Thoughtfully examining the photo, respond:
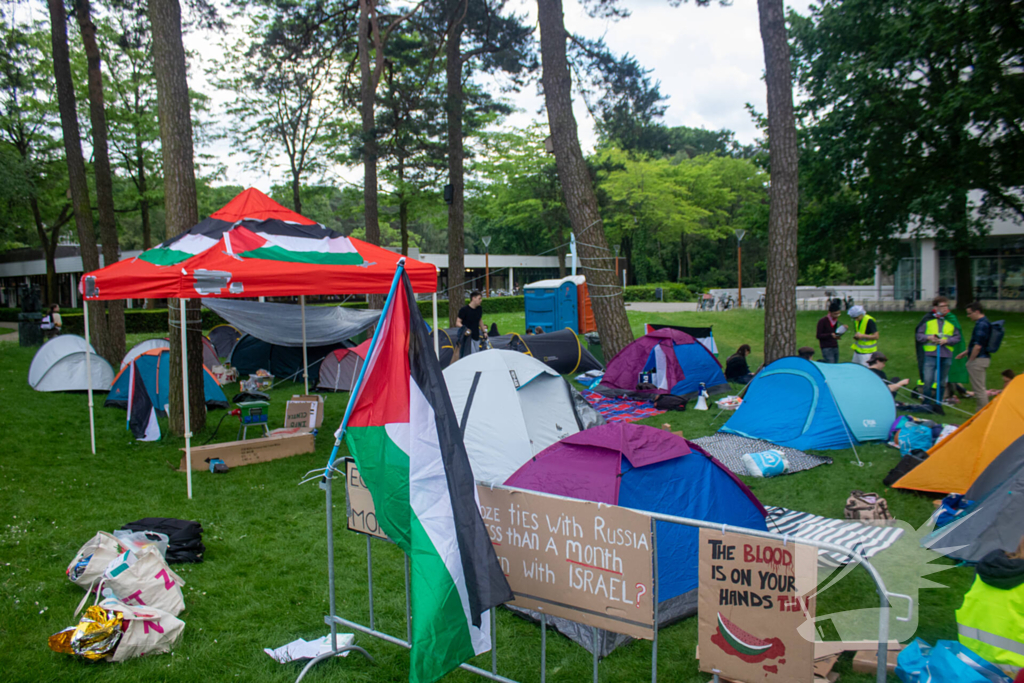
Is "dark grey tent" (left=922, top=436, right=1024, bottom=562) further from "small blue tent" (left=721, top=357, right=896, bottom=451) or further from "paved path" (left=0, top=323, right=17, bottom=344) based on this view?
"paved path" (left=0, top=323, right=17, bottom=344)

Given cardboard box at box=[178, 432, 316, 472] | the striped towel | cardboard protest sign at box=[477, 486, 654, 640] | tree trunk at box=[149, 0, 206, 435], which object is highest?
tree trunk at box=[149, 0, 206, 435]

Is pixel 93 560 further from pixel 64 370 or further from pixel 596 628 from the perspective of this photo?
pixel 64 370

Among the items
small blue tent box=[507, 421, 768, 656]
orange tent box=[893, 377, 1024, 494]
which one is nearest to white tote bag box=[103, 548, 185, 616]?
small blue tent box=[507, 421, 768, 656]

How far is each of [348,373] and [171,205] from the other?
16.6 feet

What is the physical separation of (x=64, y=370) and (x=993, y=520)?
13837 mm

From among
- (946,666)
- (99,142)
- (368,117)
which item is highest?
(368,117)

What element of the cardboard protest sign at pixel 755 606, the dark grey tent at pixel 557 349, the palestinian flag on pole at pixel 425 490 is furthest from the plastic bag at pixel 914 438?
the dark grey tent at pixel 557 349

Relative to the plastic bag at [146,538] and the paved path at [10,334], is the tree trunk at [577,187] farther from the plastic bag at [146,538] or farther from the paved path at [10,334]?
the paved path at [10,334]

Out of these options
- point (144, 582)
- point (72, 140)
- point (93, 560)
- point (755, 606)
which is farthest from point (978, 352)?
point (72, 140)

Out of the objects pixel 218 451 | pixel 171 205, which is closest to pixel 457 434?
pixel 218 451

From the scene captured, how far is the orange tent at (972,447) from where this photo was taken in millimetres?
5633

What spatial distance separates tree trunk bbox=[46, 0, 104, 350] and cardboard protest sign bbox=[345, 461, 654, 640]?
12485mm

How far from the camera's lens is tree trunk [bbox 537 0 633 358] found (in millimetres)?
11406

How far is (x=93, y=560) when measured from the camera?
13.7 ft
